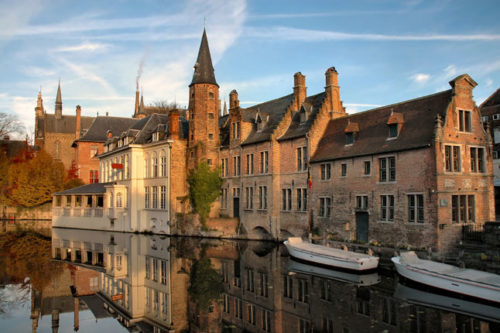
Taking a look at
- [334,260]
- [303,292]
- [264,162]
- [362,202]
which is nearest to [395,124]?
[362,202]

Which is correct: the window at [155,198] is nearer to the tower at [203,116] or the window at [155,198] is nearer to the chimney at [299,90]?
the tower at [203,116]

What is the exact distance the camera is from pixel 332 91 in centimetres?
3084

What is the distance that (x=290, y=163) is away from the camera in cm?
3058

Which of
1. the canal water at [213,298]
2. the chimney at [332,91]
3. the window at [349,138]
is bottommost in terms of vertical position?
the canal water at [213,298]

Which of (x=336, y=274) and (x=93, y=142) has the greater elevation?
(x=93, y=142)

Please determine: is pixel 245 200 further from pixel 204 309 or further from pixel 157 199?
pixel 204 309

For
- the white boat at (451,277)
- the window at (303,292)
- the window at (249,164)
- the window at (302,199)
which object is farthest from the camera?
the window at (249,164)

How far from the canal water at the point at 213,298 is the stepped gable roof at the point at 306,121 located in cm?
886

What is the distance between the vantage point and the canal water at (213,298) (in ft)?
43.4

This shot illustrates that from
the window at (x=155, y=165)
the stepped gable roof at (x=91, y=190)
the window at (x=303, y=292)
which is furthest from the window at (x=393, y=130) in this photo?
the stepped gable roof at (x=91, y=190)

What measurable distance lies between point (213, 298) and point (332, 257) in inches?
278

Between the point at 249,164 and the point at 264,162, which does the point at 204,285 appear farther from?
the point at 249,164

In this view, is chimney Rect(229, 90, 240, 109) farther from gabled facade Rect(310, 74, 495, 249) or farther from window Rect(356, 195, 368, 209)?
window Rect(356, 195, 368, 209)

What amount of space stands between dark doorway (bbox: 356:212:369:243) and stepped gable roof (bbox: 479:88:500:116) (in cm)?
2489
